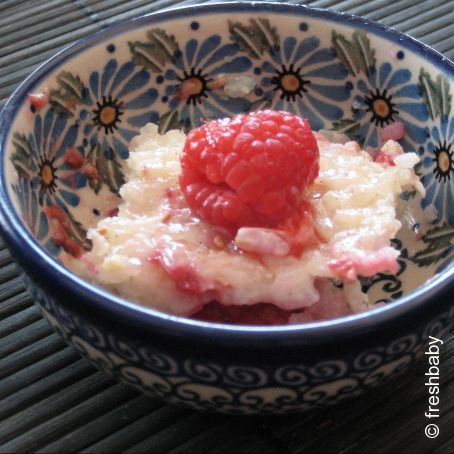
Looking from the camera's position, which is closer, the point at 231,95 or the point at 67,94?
the point at 67,94

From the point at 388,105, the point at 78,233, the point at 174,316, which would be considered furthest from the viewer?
the point at 388,105

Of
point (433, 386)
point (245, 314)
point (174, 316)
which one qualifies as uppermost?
point (174, 316)

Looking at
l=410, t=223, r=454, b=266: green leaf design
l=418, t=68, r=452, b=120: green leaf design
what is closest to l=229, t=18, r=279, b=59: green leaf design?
l=418, t=68, r=452, b=120: green leaf design

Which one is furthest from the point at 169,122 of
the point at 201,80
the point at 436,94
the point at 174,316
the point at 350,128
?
the point at 174,316

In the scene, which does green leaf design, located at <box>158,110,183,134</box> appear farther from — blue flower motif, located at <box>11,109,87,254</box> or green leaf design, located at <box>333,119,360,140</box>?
green leaf design, located at <box>333,119,360,140</box>

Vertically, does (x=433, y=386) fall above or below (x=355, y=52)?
below

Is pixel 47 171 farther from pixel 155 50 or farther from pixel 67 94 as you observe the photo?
pixel 155 50

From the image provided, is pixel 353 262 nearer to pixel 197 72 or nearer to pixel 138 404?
pixel 138 404

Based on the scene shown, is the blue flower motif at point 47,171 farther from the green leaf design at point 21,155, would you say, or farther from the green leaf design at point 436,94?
the green leaf design at point 436,94
